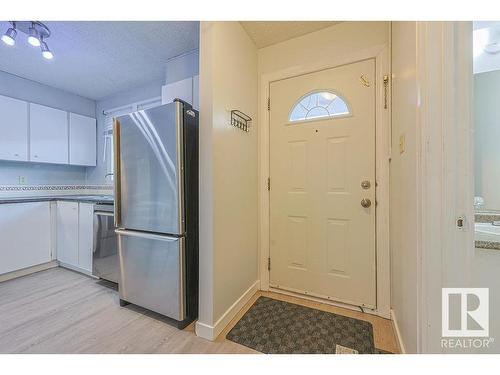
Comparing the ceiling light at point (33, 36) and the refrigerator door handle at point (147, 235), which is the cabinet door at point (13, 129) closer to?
the ceiling light at point (33, 36)

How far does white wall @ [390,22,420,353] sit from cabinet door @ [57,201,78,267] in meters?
3.05

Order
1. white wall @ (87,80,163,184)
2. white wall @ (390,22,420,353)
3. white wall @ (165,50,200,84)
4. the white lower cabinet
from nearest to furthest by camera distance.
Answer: white wall @ (390,22,420,353) → white wall @ (165,50,200,84) → the white lower cabinet → white wall @ (87,80,163,184)

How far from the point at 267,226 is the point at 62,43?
8.53 feet

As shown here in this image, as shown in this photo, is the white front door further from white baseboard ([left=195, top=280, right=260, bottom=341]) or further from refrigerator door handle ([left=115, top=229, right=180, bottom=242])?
refrigerator door handle ([left=115, top=229, right=180, bottom=242])

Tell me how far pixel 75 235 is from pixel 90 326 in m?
1.32

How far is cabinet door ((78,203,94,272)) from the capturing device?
2.27m

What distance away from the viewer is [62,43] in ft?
6.63

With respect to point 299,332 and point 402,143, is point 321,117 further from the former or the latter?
point 299,332

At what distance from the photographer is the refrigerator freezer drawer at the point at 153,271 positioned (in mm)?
1465

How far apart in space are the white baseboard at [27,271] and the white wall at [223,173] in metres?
2.33

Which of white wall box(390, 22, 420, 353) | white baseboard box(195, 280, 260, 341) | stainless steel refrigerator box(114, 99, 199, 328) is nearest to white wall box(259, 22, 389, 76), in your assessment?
white wall box(390, 22, 420, 353)

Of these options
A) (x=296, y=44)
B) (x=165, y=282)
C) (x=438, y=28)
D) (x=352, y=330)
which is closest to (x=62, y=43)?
(x=296, y=44)

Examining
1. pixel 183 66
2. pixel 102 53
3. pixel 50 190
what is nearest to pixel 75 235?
pixel 50 190

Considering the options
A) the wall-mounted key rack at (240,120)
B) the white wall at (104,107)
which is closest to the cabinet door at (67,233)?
the white wall at (104,107)
